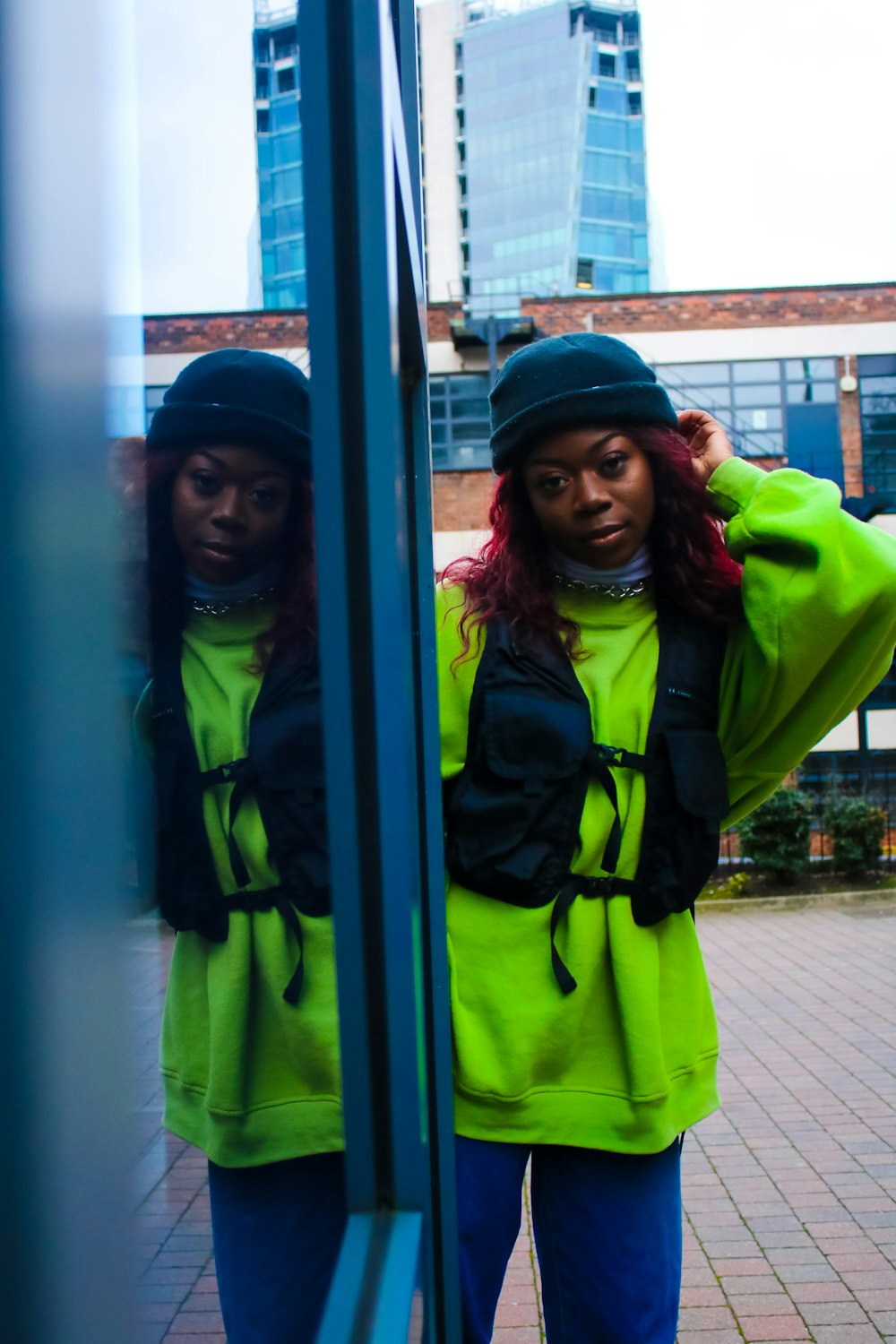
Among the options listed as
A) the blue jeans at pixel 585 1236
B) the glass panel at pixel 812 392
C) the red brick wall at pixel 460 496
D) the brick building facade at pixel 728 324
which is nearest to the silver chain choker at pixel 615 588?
the blue jeans at pixel 585 1236

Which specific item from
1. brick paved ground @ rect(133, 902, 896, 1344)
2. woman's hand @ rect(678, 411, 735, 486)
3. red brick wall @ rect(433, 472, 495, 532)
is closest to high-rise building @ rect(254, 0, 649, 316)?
red brick wall @ rect(433, 472, 495, 532)

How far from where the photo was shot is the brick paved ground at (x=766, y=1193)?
18.1 inches

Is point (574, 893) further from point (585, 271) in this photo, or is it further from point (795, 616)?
point (585, 271)

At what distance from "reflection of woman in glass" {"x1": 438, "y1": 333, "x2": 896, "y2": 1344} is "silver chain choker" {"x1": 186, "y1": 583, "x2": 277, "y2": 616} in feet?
3.45

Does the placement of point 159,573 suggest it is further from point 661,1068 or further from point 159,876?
point 661,1068

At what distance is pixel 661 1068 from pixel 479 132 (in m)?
76.3

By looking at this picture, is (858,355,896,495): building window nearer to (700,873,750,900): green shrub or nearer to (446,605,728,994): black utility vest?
(700,873,750,900): green shrub

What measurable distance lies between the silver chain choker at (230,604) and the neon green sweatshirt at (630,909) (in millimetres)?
1108

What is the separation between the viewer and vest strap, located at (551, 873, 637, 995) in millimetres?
1676

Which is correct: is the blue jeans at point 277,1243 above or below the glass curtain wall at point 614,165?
below

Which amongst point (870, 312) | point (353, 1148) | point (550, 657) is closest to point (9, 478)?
point (353, 1148)

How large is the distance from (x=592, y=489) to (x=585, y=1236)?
3.52 feet

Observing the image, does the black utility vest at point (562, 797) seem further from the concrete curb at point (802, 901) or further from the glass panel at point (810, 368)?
the glass panel at point (810, 368)

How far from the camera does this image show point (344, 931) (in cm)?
73
